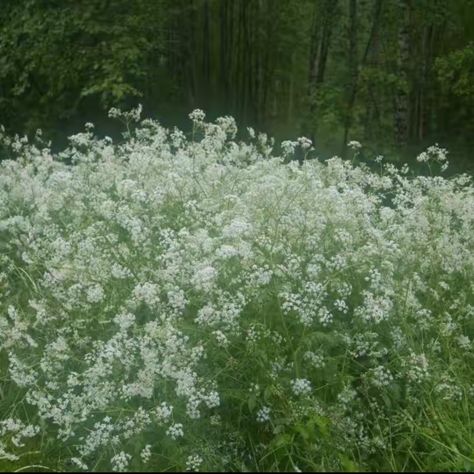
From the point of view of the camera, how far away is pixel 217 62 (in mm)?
15773

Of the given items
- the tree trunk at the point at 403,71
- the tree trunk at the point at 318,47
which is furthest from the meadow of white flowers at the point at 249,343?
the tree trunk at the point at 318,47

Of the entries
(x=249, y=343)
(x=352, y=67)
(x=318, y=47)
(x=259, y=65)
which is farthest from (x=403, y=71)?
(x=249, y=343)

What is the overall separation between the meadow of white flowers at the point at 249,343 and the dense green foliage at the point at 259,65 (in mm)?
6934

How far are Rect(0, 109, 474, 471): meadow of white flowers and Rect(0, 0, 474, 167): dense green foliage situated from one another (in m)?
6.93

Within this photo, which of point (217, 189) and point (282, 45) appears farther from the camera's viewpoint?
point (282, 45)

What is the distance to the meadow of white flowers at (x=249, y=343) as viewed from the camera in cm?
391

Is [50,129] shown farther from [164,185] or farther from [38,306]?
[38,306]

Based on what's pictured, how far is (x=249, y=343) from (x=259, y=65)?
38.9 ft

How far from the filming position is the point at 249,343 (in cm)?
402

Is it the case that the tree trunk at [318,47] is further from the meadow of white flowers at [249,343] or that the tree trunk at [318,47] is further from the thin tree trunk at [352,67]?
the meadow of white flowers at [249,343]

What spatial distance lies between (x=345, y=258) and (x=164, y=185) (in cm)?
167

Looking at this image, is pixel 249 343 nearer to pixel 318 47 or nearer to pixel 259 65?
pixel 318 47

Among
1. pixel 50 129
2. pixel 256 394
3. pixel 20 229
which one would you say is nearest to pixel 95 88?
pixel 50 129

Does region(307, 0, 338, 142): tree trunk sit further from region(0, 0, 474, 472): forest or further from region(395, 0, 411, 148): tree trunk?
region(0, 0, 474, 472): forest
